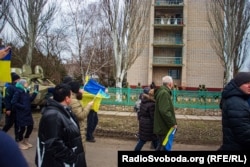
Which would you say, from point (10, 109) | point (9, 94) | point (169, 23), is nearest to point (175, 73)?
point (169, 23)

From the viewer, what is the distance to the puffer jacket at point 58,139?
3297 mm

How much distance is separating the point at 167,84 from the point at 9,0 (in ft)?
62.9

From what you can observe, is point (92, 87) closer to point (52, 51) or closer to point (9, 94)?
point (9, 94)

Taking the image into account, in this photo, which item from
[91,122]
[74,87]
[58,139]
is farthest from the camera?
[91,122]

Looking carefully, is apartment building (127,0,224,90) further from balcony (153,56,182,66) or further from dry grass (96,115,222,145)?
dry grass (96,115,222,145)

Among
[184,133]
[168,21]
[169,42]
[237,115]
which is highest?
[168,21]

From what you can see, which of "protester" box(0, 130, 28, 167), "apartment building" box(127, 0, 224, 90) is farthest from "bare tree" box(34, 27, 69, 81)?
"protester" box(0, 130, 28, 167)

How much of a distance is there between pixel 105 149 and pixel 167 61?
2766 centimetres

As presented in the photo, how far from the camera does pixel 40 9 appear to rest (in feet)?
74.9

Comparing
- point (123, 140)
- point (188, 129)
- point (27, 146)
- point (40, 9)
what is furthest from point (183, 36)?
point (27, 146)

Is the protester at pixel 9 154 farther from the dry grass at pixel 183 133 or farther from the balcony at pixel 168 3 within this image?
the balcony at pixel 168 3

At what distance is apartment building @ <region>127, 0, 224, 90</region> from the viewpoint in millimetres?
34156

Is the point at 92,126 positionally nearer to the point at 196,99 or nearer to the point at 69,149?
the point at 69,149

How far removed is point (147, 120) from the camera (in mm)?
6539
